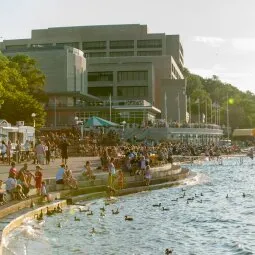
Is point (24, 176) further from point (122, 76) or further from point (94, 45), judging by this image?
point (94, 45)

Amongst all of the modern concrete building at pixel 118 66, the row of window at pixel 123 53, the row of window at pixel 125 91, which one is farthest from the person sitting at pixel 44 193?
the row of window at pixel 123 53

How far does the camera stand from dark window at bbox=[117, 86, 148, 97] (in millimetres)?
123562

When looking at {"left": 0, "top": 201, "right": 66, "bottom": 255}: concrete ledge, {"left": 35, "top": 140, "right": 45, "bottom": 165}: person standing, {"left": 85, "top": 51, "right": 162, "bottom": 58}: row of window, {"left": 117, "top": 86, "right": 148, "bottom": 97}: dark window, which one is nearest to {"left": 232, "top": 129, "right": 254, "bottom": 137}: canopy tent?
{"left": 85, "top": 51, "right": 162, "bottom": 58}: row of window

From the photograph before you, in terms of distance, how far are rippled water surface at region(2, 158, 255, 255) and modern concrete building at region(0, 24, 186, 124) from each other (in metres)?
63.7

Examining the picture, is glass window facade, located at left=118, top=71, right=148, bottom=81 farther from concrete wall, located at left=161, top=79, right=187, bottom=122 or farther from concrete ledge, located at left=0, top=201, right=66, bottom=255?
concrete ledge, located at left=0, top=201, right=66, bottom=255

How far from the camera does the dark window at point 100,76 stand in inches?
4914

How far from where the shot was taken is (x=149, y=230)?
25.2m

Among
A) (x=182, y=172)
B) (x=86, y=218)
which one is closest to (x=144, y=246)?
(x=86, y=218)

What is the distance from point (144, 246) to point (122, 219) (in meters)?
6.29

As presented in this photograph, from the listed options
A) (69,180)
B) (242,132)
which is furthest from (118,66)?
(69,180)

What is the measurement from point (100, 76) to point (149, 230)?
101615 millimetres

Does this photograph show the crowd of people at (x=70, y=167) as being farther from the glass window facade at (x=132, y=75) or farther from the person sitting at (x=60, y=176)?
the glass window facade at (x=132, y=75)

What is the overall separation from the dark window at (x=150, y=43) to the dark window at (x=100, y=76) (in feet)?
71.4

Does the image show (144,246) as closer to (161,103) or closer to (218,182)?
(218,182)
